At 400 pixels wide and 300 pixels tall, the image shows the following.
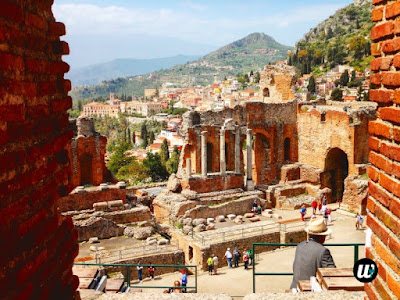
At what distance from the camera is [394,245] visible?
3160 mm

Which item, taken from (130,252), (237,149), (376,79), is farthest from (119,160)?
(376,79)

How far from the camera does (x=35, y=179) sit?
317cm

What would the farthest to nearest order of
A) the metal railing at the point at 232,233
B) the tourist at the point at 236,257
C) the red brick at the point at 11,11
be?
the metal railing at the point at 232,233 → the tourist at the point at 236,257 → the red brick at the point at 11,11

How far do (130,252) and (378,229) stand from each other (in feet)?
46.4

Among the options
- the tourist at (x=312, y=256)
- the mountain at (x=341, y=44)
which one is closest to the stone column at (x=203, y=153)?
the tourist at (x=312, y=256)

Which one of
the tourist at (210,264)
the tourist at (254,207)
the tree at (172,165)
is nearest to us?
the tourist at (210,264)

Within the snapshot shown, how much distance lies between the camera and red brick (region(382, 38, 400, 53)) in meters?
3.16

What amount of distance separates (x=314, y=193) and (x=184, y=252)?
995 cm

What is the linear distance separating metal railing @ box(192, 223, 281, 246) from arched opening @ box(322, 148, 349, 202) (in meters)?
8.08

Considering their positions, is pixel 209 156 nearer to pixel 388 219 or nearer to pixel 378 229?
pixel 378 229

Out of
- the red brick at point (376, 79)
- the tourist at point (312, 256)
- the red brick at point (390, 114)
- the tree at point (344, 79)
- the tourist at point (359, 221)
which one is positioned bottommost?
the tourist at point (359, 221)

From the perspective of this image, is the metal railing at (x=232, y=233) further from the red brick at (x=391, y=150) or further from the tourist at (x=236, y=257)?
the red brick at (x=391, y=150)

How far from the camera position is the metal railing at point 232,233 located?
18.0 m

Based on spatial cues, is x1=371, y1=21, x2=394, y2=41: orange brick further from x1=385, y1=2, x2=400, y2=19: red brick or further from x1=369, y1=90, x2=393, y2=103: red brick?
x1=369, y1=90, x2=393, y2=103: red brick
